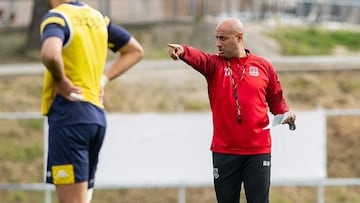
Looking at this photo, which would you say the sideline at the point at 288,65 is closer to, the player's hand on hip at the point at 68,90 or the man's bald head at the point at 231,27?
the man's bald head at the point at 231,27

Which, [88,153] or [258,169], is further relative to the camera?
[258,169]

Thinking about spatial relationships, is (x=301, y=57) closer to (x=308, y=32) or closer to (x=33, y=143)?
(x=308, y=32)

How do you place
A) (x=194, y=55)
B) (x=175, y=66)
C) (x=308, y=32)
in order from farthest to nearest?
(x=308, y=32) → (x=175, y=66) → (x=194, y=55)

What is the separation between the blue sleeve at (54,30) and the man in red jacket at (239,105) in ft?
4.29

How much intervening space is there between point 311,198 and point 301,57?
276 inches

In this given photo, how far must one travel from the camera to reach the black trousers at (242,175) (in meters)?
7.57

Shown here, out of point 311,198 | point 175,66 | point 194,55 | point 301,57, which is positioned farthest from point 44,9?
Result: point 194,55

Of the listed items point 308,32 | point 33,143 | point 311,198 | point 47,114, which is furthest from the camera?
point 308,32

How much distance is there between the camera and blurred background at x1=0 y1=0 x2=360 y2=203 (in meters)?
14.7

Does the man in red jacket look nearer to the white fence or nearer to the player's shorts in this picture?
the player's shorts

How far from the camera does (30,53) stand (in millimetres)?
21938

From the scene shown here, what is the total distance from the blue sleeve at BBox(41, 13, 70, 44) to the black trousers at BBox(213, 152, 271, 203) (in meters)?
1.94

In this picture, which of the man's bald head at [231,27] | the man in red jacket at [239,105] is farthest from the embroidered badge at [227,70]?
the man's bald head at [231,27]

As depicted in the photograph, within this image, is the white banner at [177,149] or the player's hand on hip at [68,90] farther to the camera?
the white banner at [177,149]
